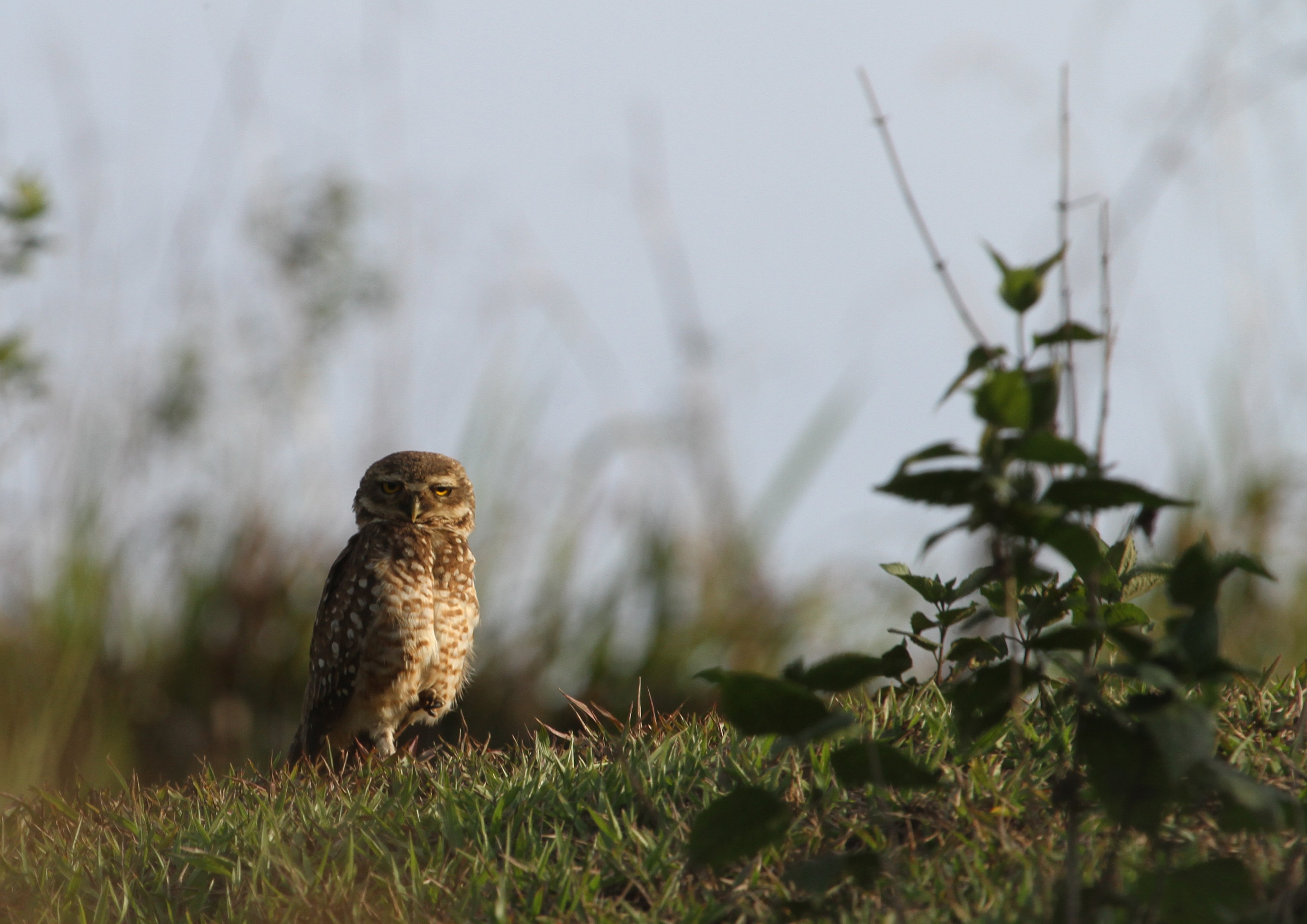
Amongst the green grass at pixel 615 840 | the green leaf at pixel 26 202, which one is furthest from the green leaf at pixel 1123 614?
the green leaf at pixel 26 202

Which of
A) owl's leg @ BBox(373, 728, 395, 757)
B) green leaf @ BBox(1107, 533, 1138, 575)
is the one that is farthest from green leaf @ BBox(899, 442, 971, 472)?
owl's leg @ BBox(373, 728, 395, 757)

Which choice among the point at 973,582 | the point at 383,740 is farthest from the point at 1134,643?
the point at 383,740

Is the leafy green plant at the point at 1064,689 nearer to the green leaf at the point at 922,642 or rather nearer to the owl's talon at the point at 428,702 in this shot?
the green leaf at the point at 922,642

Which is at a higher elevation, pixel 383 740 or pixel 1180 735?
pixel 1180 735

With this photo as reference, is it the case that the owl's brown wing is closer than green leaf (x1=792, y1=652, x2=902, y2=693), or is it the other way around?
green leaf (x1=792, y1=652, x2=902, y2=693)

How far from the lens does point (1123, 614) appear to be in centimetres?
242

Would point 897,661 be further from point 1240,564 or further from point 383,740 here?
point 383,740

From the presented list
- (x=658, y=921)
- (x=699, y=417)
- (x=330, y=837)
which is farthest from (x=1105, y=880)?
(x=699, y=417)

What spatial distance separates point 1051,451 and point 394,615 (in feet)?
11.4

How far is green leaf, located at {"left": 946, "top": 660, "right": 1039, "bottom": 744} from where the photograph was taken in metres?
1.96

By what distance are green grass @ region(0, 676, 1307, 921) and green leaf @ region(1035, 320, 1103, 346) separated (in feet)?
2.44

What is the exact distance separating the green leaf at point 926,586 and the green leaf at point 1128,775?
2.40 ft

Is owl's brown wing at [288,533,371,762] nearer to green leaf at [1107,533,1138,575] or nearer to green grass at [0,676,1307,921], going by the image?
green grass at [0,676,1307,921]

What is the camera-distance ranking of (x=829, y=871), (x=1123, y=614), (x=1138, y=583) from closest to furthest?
(x=829, y=871) < (x=1123, y=614) < (x=1138, y=583)
